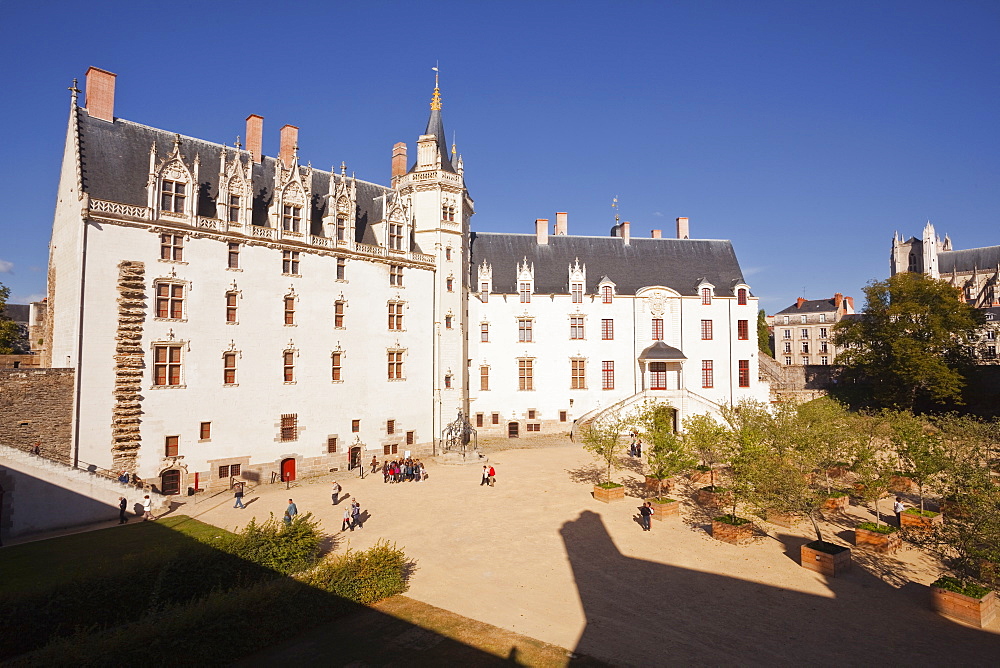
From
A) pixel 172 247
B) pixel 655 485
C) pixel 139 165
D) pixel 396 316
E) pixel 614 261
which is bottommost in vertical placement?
pixel 655 485

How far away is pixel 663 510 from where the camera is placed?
23.2m

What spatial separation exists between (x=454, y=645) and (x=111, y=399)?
69.1 ft

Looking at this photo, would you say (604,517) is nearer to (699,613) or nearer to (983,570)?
(699,613)

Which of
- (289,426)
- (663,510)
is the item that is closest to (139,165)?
(289,426)

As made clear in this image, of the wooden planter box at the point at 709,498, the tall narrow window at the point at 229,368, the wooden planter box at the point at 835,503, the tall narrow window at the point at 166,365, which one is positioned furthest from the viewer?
the tall narrow window at the point at 229,368

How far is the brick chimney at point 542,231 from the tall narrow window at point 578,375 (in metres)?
11.2

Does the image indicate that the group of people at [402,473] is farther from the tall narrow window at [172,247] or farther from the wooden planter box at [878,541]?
the wooden planter box at [878,541]

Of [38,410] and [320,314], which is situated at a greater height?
[320,314]

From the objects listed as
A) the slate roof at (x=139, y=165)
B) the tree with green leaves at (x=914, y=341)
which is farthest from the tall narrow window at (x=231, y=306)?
the tree with green leaves at (x=914, y=341)

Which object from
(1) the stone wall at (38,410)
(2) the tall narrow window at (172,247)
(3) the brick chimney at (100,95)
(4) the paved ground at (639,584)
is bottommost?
(4) the paved ground at (639,584)

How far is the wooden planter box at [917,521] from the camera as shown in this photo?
21.5 m

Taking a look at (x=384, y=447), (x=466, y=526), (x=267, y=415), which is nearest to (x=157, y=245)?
(x=267, y=415)

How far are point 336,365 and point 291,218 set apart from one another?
28.2 feet

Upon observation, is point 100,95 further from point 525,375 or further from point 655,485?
point 655,485
